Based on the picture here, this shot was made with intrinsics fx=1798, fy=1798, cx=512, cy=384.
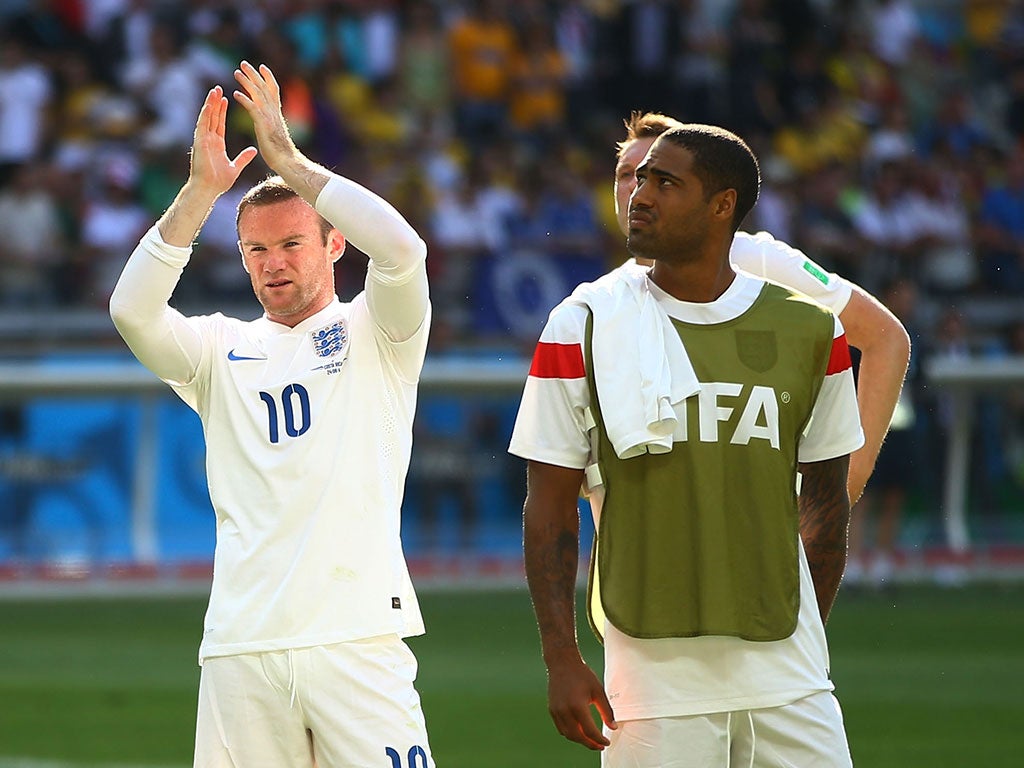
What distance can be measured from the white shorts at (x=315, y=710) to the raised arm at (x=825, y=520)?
1126 mm

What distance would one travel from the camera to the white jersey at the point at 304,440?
15.6 ft

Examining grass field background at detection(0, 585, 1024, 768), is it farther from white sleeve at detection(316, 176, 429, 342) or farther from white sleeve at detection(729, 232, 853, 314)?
white sleeve at detection(316, 176, 429, 342)

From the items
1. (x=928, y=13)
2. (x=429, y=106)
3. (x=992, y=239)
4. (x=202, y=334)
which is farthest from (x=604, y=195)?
(x=202, y=334)

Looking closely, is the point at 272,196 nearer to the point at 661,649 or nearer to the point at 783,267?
the point at 783,267

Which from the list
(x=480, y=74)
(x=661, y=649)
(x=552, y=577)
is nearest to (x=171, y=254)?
(x=552, y=577)

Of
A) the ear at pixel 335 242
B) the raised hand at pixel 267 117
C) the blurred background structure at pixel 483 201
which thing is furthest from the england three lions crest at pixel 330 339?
the blurred background structure at pixel 483 201

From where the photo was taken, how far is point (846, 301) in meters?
5.43

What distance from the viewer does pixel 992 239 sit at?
61.6 ft

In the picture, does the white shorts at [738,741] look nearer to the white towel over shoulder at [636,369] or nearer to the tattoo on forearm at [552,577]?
the tattoo on forearm at [552,577]

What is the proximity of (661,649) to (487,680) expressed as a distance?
692cm

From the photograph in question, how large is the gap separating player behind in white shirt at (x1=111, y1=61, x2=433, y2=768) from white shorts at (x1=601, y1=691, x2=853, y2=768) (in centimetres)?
72

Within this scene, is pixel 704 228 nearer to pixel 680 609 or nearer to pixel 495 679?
pixel 680 609

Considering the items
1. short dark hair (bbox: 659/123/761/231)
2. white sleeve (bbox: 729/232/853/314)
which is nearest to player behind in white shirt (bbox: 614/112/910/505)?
white sleeve (bbox: 729/232/853/314)

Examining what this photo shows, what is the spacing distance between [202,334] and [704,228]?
154cm
